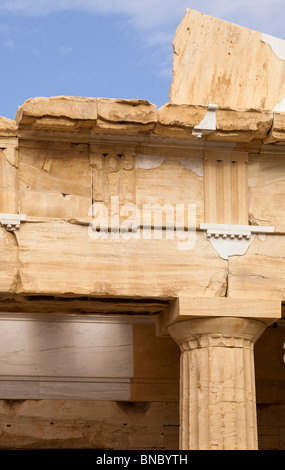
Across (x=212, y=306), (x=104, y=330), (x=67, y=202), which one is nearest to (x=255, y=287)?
(x=212, y=306)

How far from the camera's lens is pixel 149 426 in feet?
38.0

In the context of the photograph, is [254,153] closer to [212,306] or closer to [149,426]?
[212,306]

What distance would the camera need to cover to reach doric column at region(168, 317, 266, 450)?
8781 mm

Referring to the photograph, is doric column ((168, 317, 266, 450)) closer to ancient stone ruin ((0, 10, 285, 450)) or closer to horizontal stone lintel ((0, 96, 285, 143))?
ancient stone ruin ((0, 10, 285, 450))

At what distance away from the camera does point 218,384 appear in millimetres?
8852

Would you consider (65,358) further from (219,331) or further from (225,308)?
(225,308)

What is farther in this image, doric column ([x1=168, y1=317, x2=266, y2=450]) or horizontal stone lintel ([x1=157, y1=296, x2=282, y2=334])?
horizontal stone lintel ([x1=157, y1=296, x2=282, y2=334])

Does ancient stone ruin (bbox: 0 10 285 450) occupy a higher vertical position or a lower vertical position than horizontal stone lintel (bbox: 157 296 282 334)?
higher

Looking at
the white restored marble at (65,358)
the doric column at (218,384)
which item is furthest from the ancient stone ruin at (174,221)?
the white restored marble at (65,358)

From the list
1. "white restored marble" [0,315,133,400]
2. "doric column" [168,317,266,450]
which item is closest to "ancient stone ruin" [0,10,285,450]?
"doric column" [168,317,266,450]

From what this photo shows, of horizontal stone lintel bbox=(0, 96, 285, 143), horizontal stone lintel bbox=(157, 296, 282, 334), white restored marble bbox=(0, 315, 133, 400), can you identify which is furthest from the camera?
white restored marble bbox=(0, 315, 133, 400)

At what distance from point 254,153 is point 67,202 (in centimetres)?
203

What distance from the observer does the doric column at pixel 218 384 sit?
8.78 metres

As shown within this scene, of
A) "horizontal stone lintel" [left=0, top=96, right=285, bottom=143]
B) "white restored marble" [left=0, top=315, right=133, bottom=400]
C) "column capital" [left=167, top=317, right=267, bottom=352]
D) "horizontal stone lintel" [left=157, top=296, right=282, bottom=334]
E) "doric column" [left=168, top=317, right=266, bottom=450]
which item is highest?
"horizontal stone lintel" [left=0, top=96, right=285, bottom=143]
